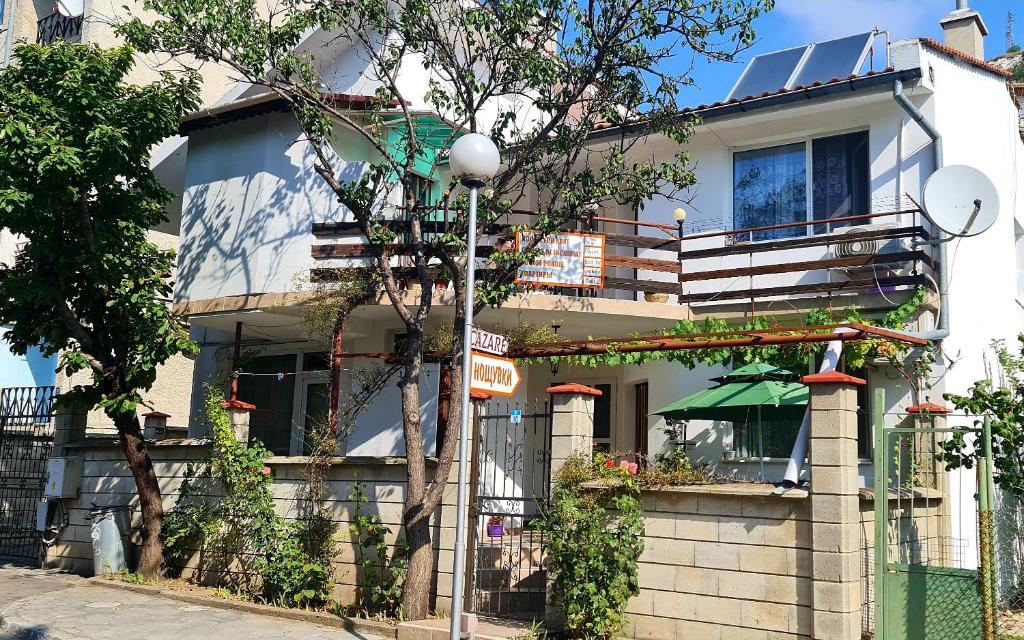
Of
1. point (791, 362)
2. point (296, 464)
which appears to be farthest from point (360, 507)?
point (791, 362)

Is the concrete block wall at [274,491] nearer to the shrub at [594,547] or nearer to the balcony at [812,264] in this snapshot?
the shrub at [594,547]

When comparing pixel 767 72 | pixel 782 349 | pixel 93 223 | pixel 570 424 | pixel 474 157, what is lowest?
pixel 570 424

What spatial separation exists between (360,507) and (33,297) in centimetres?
508

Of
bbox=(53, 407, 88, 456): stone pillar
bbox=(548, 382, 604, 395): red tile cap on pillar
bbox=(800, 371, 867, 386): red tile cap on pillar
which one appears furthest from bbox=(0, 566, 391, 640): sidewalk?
bbox=(800, 371, 867, 386): red tile cap on pillar

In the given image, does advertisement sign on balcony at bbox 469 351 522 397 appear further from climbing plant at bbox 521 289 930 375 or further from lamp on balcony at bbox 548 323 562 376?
lamp on balcony at bbox 548 323 562 376

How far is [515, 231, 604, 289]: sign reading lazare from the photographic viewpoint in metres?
13.0

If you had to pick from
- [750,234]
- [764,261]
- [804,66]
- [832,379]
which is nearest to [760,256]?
[764,261]

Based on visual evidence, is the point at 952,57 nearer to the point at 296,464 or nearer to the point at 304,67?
the point at 304,67

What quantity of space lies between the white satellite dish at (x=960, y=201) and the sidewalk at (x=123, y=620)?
28.2 ft

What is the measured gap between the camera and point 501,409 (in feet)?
49.4

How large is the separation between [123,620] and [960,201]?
444 inches

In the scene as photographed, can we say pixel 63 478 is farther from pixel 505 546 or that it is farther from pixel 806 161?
pixel 806 161

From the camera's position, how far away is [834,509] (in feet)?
26.2

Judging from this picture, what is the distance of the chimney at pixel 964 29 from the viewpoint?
14.8 metres
